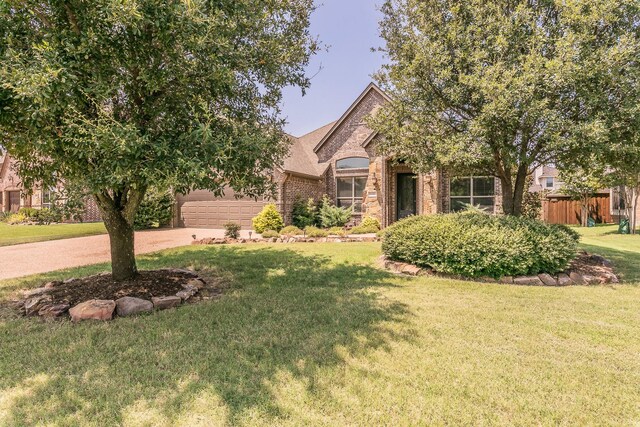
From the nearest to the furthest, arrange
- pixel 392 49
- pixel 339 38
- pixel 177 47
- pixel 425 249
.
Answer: pixel 177 47 → pixel 425 249 → pixel 392 49 → pixel 339 38

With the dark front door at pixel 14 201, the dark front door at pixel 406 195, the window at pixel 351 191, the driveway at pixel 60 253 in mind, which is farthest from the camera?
the dark front door at pixel 14 201

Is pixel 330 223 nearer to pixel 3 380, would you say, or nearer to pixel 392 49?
pixel 392 49

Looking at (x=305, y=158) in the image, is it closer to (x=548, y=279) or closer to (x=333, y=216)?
(x=333, y=216)

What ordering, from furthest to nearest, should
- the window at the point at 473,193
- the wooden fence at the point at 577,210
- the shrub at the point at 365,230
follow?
the wooden fence at the point at 577,210 → the window at the point at 473,193 → the shrub at the point at 365,230

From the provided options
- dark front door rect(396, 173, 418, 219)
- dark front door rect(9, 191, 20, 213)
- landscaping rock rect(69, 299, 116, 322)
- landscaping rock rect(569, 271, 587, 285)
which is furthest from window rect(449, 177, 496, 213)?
dark front door rect(9, 191, 20, 213)

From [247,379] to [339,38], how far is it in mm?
8892

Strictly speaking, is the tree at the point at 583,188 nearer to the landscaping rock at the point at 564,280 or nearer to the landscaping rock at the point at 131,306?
the landscaping rock at the point at 564,280

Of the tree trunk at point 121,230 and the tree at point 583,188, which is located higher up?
the tree at point 583,188

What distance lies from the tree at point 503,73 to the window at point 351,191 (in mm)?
8602

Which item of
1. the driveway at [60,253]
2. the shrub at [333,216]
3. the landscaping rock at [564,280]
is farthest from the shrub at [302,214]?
the landscaping rock at [564,280]

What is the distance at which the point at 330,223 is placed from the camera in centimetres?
1588

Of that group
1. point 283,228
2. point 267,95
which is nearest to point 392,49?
point 267,95

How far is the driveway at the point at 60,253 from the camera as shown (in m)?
7.87

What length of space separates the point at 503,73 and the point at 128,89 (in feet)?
21.3
